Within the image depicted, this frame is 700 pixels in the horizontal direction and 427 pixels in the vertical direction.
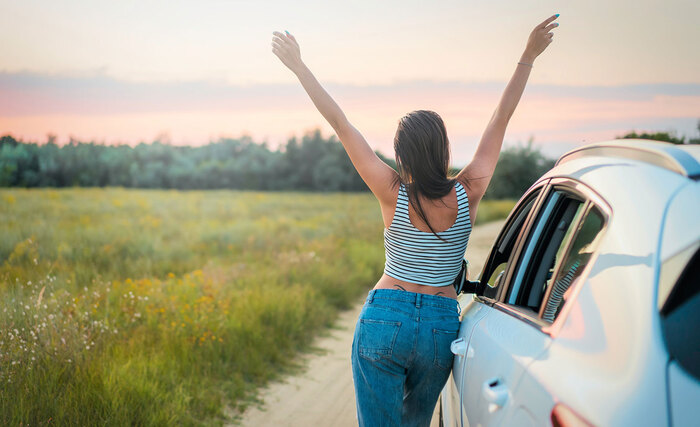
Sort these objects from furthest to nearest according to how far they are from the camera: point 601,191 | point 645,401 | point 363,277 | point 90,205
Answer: point 90,205
point 363,277
point 601,191
point 645,401

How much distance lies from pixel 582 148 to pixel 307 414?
3663mm

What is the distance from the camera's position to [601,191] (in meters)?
1.70

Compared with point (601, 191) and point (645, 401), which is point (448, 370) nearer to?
point (601, 191)

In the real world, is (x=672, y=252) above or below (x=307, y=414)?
above

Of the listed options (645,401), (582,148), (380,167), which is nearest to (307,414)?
(380,167)

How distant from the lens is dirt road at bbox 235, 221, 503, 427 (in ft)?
15.9

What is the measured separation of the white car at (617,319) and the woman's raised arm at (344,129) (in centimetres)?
79

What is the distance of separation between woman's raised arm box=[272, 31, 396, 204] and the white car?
79 centimetres

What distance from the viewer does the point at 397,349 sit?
245 cm

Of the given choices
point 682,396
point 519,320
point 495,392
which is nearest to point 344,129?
point 519,320

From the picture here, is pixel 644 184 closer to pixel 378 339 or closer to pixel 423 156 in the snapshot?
pixel 423 156

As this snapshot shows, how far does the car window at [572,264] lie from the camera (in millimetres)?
1915

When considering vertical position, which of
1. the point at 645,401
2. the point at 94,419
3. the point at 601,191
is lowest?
the point at 94,419

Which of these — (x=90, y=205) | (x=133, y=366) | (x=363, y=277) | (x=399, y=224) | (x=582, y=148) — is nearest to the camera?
(x=582, y=148)
